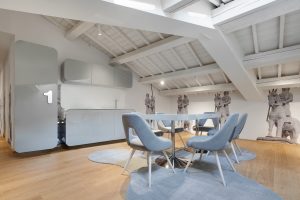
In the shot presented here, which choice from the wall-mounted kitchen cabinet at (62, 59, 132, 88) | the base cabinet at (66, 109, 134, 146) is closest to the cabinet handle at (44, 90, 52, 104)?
the base cabinet at (66, 109, 134, 146)

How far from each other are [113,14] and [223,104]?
501 centimetres

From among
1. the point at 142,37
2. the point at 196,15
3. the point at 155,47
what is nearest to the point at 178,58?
Answer: the point at 155,47

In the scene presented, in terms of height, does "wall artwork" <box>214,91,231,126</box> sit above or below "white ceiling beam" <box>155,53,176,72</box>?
below

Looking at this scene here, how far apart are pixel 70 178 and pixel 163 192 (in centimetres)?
128

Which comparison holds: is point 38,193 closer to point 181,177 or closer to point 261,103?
point 181,177

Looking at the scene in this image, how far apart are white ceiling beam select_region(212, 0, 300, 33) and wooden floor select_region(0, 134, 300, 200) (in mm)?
2194

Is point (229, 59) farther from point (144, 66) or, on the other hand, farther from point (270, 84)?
point (144, 66)

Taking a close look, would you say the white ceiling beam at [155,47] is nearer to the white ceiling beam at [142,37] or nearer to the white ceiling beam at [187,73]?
the white ceiling beam at [142,37]

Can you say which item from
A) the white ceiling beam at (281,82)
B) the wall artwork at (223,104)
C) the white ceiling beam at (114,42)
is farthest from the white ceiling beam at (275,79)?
the white ceiling beam at (114,42)

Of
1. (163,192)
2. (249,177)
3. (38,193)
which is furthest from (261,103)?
(38,193)

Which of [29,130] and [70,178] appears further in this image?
[29,130]

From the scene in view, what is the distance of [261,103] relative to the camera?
564 centimetres

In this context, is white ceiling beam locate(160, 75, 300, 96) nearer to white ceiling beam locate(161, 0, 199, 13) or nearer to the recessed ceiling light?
the recessed ceiling light

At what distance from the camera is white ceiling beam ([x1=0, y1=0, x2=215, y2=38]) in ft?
7.28
